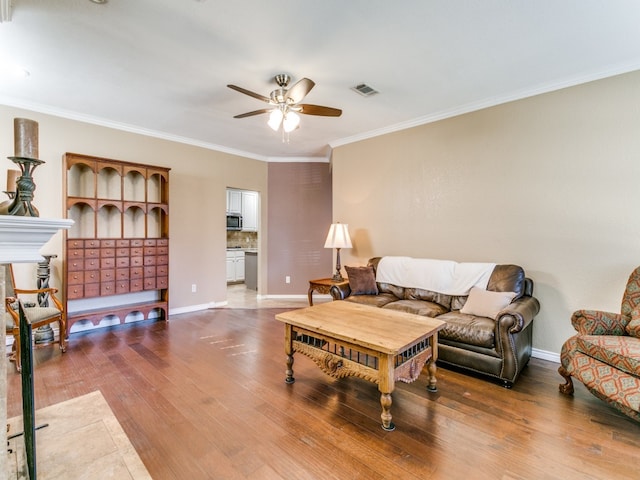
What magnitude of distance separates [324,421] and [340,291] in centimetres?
187

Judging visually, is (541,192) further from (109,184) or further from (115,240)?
(109,184)

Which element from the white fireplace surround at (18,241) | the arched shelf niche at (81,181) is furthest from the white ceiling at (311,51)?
the white fireplace surround at (18,241)

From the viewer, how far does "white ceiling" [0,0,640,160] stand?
2.05 m

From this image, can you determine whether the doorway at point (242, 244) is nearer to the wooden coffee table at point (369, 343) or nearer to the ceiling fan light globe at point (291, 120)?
the ceiling fan light globe at point (291, 120)

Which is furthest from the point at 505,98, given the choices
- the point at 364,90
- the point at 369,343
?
the point at 369,343

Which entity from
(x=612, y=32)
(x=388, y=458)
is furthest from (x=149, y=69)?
(x=612, y=32)

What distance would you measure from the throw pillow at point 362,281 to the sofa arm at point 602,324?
6.61 feet

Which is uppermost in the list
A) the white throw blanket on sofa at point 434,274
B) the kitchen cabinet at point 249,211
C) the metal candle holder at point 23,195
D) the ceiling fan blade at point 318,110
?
the ceiling fan blade at point 318,110

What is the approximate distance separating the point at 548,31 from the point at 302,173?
13.9ft

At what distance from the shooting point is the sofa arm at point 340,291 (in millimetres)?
3776

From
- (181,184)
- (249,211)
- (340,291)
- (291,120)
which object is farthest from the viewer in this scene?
(249,211)

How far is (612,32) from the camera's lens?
2.27m

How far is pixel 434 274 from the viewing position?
357 centimetres

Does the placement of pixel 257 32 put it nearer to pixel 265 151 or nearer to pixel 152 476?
pixel 152 476
